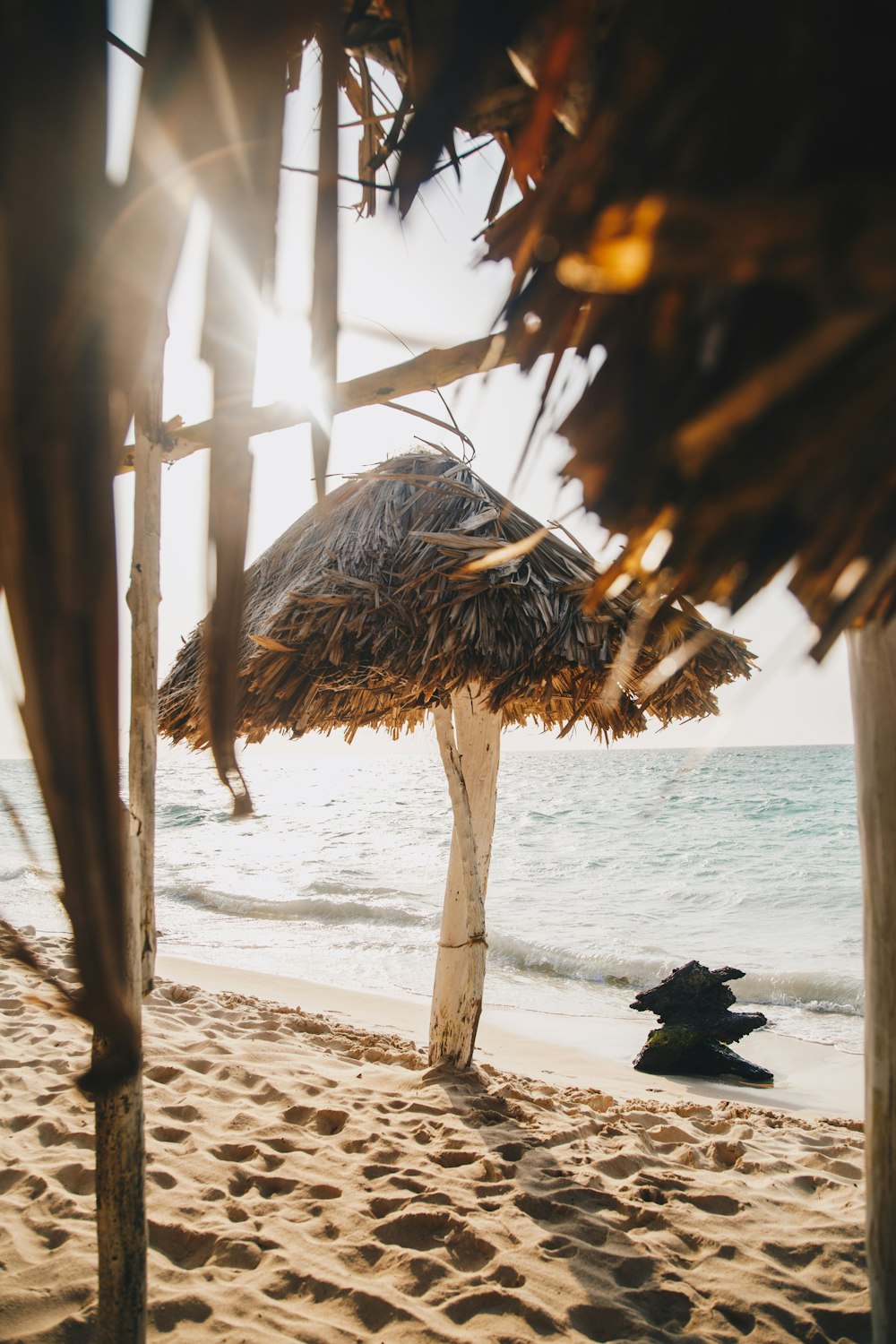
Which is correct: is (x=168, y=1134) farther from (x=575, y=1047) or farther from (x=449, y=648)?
(x=575, y=1047)

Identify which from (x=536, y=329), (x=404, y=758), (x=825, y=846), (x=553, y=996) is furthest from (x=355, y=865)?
(x=404, y=758)

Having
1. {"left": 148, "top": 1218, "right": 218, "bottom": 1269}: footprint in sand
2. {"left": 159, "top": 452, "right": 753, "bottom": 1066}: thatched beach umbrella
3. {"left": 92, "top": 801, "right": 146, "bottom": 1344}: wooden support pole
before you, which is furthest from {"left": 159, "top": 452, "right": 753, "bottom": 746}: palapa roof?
{"left": 92, "top": 801, "right": 146, "bottom": 1344}: wooden support pole

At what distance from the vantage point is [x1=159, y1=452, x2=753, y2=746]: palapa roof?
9.82 ft

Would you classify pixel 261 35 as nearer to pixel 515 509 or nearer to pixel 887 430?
pixel 887 430

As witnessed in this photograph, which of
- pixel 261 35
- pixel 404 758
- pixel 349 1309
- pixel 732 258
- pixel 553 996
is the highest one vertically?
pixel 404 758

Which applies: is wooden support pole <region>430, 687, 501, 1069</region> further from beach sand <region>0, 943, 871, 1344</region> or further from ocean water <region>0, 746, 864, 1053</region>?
ocean water <region>0, 746, 864, 1053</region>

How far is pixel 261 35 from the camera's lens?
0.44 metres

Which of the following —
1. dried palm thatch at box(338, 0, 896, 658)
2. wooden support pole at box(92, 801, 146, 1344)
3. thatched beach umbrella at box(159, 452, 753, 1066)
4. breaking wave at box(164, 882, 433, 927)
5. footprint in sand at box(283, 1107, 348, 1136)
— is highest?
thatched beach umbrella at box(159, 452, 753, 1066)

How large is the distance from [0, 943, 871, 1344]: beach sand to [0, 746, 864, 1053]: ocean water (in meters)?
1.23

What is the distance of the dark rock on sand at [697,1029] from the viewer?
5469 millimetres

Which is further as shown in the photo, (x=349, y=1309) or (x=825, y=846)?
(x=825, y=846)

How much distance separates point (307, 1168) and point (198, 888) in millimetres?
11441

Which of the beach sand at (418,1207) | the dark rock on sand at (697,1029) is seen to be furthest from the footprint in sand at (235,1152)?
the dark rock on sand at (697,1029)

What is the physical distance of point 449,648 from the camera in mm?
2947
